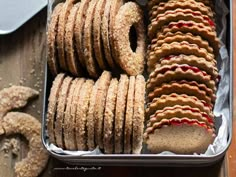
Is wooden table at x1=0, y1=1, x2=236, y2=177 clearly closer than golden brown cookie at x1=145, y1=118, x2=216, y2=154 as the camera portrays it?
No

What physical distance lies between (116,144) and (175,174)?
16cm

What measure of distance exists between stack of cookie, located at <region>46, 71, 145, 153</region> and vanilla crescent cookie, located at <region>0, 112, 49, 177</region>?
97 millimetres

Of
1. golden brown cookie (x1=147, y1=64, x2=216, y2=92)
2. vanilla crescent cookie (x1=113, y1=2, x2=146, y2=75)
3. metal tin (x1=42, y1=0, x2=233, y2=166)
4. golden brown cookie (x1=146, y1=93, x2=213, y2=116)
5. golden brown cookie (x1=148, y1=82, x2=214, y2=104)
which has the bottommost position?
metal tin (x1=42, y1=0, x2=233, y2=166)

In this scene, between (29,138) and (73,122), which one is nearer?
(73,122)

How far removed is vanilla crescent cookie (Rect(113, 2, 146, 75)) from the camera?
1.23 meters

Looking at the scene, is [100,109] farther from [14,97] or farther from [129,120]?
[14,97]

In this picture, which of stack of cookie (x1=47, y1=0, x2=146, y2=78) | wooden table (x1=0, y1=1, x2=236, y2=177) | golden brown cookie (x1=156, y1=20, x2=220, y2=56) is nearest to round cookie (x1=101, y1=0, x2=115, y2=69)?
stack of cookie (x1=47, y1=0, x2=146, y2=78)

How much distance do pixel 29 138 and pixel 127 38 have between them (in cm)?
29

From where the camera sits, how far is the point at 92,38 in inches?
48.5

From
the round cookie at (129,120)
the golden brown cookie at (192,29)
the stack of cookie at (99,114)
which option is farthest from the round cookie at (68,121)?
the golden brown cookie at (192,29)

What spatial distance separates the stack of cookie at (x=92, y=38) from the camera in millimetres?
1223

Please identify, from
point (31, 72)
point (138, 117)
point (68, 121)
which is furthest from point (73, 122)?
point (31, 72)

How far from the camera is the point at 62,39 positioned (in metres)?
1.24

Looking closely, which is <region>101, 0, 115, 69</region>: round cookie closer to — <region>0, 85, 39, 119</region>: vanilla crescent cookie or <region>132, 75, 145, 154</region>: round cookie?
<region>132, 75, 145, 154</region>: round cookie
